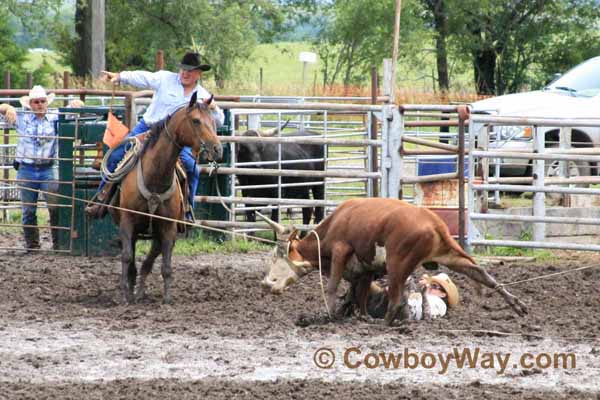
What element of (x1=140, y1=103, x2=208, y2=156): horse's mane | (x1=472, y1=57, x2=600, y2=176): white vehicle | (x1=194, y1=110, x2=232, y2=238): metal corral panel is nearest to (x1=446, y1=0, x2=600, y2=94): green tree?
(x1=472, y1=57, x2=600, y2=176): white vehicle

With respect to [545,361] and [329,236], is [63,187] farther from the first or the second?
[545,361]

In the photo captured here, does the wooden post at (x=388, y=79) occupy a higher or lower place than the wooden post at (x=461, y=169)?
higher

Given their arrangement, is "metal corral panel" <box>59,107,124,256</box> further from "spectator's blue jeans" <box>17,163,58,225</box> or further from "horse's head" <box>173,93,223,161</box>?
"horse's head" <box>173,93,223,161</box>

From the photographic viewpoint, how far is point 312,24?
40906mm

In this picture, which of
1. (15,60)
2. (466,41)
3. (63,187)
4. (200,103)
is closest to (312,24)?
(466,41)

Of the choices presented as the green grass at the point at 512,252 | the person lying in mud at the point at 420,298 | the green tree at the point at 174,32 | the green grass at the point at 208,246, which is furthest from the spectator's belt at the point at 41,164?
the green tree at the point at 174,32

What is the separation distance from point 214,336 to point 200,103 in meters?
2.10

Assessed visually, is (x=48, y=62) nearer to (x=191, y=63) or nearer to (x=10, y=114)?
(x=10, y=114)

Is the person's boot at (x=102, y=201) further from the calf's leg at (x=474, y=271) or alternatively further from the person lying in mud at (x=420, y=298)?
the calf's leg at (x=474, y=271)

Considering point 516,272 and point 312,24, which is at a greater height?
point 312,24

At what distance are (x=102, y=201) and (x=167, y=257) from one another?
0.89 metres

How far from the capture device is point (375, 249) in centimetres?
745

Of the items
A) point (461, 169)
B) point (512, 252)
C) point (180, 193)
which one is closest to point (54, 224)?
point (180, 193)

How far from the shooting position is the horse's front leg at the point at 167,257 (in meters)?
8.77
